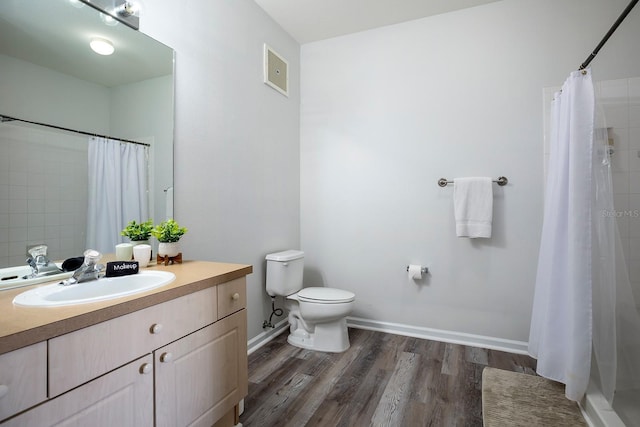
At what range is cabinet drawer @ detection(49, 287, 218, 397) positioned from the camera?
843 millimetres

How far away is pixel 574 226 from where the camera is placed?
156 centimetres

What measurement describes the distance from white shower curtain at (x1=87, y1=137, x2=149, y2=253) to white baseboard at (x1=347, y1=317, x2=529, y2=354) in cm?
200

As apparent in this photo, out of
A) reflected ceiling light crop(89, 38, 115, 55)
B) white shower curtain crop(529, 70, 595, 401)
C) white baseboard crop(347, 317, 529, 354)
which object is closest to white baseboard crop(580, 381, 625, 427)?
white shower curtain crop(529, 70, 595, 401)

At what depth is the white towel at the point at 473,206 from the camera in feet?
7.77

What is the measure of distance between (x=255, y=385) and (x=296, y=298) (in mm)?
691

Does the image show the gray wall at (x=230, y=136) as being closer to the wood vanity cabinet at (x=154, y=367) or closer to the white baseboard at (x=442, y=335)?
the wood vanity cabinet at (x=154, y=367)

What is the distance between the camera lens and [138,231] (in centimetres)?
162

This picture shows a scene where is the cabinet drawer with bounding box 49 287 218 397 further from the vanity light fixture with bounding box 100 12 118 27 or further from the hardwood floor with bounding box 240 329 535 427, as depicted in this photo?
the vanity light fixture with bounding box 100 12 118 27

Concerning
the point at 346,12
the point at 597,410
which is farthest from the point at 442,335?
the point at 346,12

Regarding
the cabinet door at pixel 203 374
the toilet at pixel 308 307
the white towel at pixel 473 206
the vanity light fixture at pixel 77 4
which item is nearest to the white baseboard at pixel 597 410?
the white towel at pixel 473 206

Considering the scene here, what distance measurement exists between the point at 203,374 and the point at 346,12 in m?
2.65

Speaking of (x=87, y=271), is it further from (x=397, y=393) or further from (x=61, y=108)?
(x=397, y=393)

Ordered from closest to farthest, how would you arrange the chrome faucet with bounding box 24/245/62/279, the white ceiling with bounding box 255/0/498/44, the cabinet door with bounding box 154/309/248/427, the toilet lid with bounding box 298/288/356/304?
the cabinet door with bounding box 154/309/248/427
the chrome faucet with bounding box 24/245/62/279
the toilet lid with bounding box 298/288/356/304
the white ceiling with bounding box 255/0/498/44

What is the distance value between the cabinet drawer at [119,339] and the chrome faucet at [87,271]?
14.9 inches
